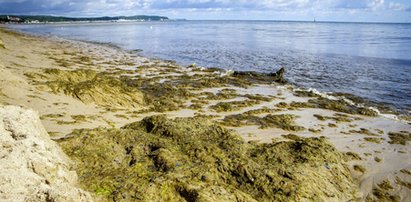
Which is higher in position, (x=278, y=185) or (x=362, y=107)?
(x=278, y=185)

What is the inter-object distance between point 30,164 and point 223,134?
12.7 ft

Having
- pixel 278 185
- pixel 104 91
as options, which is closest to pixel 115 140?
pixel 278 185

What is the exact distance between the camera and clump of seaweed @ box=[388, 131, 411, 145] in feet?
31.6

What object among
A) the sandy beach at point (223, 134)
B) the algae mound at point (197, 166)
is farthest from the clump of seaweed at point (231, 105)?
the algae mound at point (197, 166)

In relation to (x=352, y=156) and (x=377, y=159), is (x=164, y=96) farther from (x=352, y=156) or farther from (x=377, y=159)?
(x=377, y=159)

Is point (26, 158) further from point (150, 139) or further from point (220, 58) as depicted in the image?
point (220, 58)

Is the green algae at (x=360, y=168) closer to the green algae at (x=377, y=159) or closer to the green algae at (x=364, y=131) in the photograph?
the green algae at (x=377, y=159)

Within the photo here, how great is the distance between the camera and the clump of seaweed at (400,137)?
9.63 meters

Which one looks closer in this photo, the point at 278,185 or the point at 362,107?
the point at 278,185

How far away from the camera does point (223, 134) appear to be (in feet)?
21.5

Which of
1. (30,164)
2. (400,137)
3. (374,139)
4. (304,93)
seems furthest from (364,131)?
(30,164)

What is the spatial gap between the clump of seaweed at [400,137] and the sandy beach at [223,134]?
3cm

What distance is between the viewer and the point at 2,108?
442 cm

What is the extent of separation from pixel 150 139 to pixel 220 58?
25.2 meters
